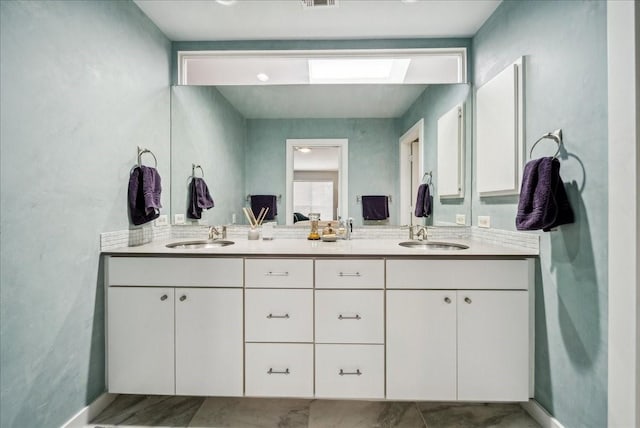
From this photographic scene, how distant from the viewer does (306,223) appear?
2.21 m

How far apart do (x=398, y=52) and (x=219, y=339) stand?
2173 mm

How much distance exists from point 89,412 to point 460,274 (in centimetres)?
200

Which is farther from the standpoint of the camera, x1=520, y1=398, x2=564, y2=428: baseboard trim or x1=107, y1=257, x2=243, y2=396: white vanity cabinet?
x1=107, y1=257, x2=243, y2=396: white vanity cabinet

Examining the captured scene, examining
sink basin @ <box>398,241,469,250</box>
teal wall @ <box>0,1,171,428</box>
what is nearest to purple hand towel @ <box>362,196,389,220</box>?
sink basin @ <box>398,241,469,250</box>

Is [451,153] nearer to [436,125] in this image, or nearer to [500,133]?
[436,125]

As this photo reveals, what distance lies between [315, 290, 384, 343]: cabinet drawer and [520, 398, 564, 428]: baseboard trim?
85 cm

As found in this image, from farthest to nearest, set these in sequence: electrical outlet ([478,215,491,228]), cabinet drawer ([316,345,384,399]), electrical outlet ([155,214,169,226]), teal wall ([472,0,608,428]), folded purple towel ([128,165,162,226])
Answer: electrical outlet ([155,214,169,226]) < electrical outlet ([478,215,491,228]) < folded purple towel ([128,165,162,226]) < cabinet drawer ([316,345,384,399]) < teal wall ([472,0,608,428])

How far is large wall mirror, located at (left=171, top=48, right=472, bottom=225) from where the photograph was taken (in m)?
2.16

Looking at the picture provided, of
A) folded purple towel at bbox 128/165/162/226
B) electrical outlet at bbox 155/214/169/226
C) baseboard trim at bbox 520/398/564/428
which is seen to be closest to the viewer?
baseboard trim at bbox 520/398/564/428

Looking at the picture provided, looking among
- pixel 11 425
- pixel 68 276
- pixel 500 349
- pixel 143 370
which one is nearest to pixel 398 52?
pixel 500 349

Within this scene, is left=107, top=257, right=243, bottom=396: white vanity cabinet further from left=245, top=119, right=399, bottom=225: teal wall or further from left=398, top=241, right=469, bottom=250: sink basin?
left=398, top=241, right=469, bottom=250: sink basin

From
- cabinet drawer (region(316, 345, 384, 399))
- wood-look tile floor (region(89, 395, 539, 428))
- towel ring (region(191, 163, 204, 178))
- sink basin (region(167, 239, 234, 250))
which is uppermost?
towel ring (region(191, 163, 204, 178))

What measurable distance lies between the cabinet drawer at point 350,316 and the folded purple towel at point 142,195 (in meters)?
1.10

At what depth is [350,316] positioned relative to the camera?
156cm
